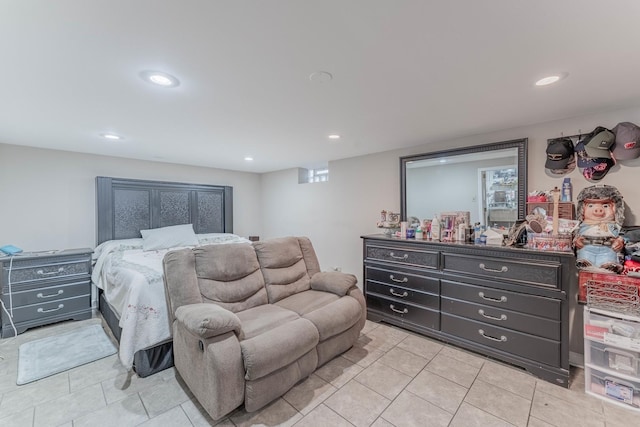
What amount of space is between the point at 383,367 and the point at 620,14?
2.57 m

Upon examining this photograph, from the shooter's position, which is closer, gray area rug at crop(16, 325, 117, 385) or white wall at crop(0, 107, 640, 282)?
gray area rug at crop(16, 325, 117, 385)

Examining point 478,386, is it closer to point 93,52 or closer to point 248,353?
point 248,353

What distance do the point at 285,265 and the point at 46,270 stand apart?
2.82 meters

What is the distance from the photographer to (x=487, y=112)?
2287mm

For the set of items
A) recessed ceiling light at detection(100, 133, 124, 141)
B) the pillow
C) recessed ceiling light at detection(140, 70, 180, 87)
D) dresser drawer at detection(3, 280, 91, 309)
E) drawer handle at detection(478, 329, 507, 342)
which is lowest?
drawer handle at detection(478, 329, 507, 342)

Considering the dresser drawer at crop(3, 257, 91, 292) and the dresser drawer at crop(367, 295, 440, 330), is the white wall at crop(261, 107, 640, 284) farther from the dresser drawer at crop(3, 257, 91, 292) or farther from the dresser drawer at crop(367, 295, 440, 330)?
the dresser drawer at crop(3, 257, 91, 292)

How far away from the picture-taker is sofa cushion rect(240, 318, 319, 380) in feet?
5.46

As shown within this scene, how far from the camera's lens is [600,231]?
2146mm

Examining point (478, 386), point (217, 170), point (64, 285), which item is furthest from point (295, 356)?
point (217, 170)

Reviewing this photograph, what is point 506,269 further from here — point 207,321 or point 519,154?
point 207,321

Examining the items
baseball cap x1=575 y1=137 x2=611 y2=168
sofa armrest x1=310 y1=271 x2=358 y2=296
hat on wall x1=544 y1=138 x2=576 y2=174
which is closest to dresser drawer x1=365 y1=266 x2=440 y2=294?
sofa armrest x1=310 y1=271 x2=358 y2=296

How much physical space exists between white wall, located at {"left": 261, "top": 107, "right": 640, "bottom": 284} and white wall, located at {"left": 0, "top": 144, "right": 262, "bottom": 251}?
240 centimetres

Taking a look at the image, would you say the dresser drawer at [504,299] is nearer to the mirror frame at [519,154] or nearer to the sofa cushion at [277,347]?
the mirror frame at [519,154]

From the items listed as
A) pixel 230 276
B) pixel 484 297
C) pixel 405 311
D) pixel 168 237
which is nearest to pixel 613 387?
pixel 484 297
